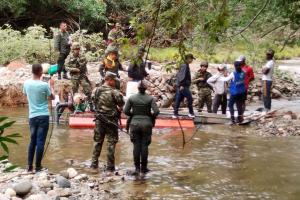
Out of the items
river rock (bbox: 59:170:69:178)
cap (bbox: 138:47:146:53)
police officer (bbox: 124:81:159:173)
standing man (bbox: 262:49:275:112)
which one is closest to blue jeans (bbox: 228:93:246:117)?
standing man (bbox: 262:49:275:112)

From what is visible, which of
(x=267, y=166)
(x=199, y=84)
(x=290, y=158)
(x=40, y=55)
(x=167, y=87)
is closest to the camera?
(x=267, y=166)

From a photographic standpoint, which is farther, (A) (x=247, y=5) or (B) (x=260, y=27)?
(B) (x=260, y=27)

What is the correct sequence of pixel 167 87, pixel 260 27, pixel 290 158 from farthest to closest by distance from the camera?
pixel 167 87 < pixel 260 27 < pixel 290 158

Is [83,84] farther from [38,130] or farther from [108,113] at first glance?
[38,130]

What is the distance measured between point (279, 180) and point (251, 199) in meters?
1.28

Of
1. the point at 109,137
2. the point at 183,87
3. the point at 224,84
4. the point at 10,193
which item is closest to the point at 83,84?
the point at 183,87

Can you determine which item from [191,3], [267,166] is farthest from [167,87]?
[191,3]

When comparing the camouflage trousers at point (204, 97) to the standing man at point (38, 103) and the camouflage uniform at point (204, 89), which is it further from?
the standing man at point (38, 103)

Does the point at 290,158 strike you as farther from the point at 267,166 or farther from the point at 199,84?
the point at 199,84

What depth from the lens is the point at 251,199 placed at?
8.09 m

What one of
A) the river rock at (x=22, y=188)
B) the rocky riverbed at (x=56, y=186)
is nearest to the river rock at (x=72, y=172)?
the rocky riverbed at (x=56, y=186)

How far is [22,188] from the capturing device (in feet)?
25.2

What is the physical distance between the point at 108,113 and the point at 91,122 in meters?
4.42

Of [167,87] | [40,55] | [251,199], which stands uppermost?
[40,55]
